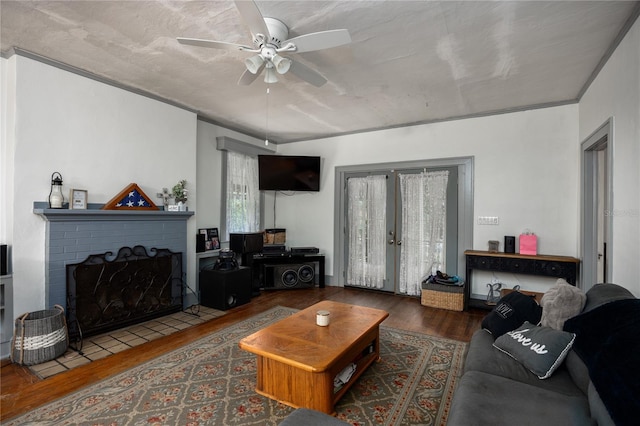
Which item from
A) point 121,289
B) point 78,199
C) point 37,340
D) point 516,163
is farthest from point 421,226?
point 37,340

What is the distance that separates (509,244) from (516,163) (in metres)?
1.10

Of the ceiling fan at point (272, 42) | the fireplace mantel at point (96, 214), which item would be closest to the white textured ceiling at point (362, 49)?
the ceiling fan at point (272, 42)

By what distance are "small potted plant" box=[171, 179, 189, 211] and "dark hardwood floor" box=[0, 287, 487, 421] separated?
1.54 m

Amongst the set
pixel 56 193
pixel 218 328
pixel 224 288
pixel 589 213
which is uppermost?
pixel 56 193

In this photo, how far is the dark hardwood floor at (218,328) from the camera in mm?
2203

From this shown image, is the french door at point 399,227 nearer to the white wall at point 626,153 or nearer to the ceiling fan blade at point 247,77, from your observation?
the white wall at point 626,153

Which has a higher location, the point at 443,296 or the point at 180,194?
the point at 180,194

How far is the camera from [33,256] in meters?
2.84

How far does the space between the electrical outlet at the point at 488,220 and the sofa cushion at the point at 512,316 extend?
2.02 m

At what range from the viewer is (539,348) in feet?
6.02

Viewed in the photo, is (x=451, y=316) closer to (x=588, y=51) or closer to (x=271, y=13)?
(x=588, y=51)

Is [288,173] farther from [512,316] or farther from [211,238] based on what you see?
[512,316]

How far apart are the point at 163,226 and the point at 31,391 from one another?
1.98m

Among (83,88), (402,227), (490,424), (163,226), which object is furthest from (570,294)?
(83,88)
